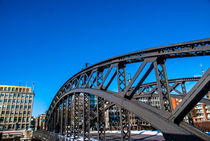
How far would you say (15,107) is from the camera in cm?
7756


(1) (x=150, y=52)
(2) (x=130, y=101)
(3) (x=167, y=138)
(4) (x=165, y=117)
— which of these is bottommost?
(3) (x=167, y=138)

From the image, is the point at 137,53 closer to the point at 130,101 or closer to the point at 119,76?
the point at 119,76

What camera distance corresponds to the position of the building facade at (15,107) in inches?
2906

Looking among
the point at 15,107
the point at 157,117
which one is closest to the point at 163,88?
the point at 157,117

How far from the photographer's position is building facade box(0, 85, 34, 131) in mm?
73812

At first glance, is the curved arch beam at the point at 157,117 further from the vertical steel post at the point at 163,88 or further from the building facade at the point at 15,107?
the building facade at the point at 15,107

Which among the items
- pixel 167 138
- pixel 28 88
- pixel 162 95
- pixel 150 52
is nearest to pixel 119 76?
pixel 150 52

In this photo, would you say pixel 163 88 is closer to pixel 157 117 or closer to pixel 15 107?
pixel 157 117

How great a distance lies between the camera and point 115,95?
1009 centimetres

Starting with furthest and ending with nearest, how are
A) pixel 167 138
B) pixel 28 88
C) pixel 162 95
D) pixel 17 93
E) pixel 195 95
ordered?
1. pixel 28 88
2. pixel 17 93
3. pixel 162 95
4. pixel 167 138
5. pixel 195 95

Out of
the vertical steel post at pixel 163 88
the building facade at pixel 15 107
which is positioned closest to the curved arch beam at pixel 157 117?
the vertical steel post at pixel 163 88

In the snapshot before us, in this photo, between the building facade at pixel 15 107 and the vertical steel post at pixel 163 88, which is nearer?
the vertical steel post at pixel 163 88

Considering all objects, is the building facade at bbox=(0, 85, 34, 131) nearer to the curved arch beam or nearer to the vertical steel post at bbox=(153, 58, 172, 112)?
the curved arch beam

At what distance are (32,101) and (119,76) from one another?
8658 cm
